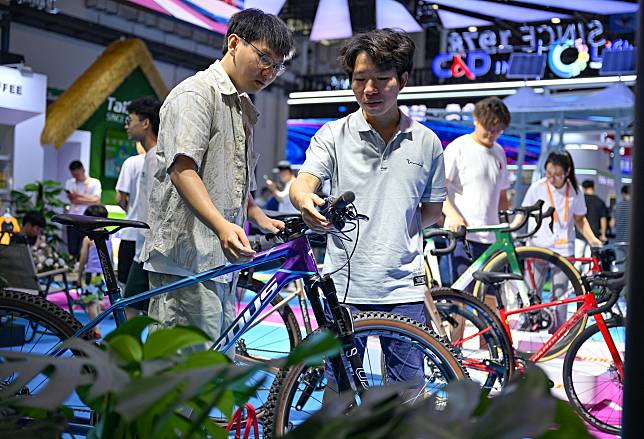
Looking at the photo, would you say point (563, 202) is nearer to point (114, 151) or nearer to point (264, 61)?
point (264, 61)

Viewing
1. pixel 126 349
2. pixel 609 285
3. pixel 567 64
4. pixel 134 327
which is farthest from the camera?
pixel 567 64

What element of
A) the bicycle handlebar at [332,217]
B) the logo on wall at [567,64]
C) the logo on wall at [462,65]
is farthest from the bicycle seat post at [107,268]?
the logo on wall at [462,65]

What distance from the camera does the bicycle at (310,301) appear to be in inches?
92.7

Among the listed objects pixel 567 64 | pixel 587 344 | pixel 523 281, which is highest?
pixel 567 64

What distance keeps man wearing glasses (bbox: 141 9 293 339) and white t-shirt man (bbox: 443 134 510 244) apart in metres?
2.72

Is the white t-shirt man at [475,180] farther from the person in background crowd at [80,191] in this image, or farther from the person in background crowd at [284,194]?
the person in background crowd at [80,191]

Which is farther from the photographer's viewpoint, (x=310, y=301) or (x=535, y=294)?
(x=535, y=294)

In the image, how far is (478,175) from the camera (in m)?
5.04

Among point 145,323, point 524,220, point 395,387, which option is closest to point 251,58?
point 145,323

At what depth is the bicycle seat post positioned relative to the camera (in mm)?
2619

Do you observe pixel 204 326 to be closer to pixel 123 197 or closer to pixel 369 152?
pixel 369 152

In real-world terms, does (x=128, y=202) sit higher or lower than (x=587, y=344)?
higher

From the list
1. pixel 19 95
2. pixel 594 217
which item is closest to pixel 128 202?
pixel 19 95

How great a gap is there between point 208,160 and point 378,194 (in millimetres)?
542
